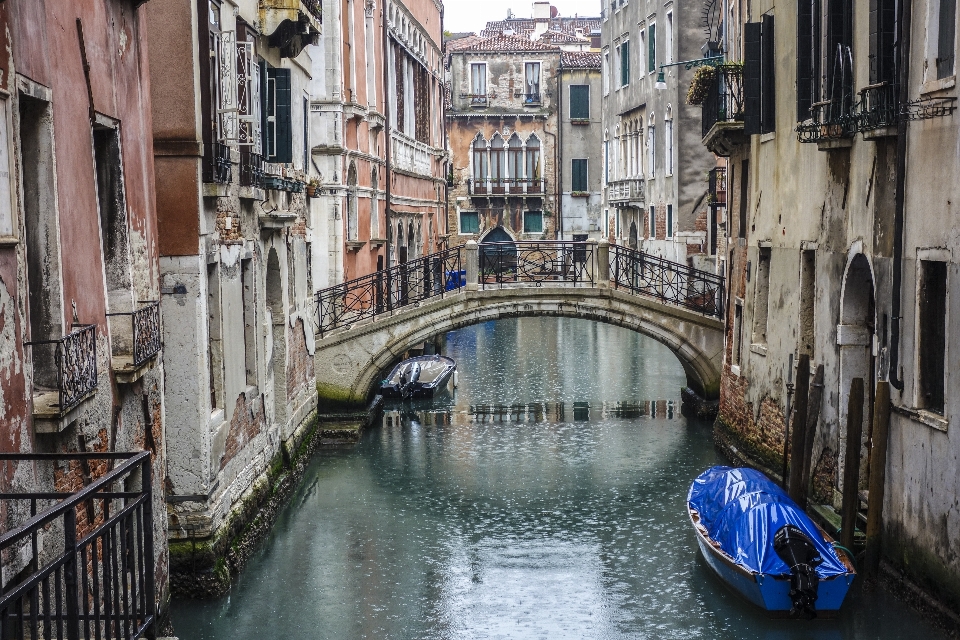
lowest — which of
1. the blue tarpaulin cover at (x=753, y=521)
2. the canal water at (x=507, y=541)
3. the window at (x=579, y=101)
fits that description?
the canal water at (x=507, y=541)

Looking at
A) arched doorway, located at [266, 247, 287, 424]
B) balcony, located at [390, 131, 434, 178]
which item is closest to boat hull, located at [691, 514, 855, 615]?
arched doorway, located at [266, 247, 287, 424]

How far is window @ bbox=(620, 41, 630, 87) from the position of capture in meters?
30.6

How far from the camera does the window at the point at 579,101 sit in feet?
126

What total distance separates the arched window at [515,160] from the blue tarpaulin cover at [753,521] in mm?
28200

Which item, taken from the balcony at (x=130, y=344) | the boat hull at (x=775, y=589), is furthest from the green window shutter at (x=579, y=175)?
the balcony at (x=130, y=344)

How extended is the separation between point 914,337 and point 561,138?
30.0 meters

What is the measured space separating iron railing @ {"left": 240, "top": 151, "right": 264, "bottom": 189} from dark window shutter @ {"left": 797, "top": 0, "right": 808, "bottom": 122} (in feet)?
17.8

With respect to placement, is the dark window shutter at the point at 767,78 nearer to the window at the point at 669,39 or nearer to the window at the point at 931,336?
the window at the point at 931,336

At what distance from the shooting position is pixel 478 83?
127 ft

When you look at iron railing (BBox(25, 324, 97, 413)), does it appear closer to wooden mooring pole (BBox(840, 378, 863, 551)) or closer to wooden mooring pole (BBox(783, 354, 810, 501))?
wooden mooring pole (BBox(840, 378, 863, 551))

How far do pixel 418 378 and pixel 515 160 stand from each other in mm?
18480

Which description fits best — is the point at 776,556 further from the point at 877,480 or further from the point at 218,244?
the point at 218,244

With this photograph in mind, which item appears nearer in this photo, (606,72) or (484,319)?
(484,319)

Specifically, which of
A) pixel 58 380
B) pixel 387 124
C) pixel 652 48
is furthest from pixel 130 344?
pixel 652 48
